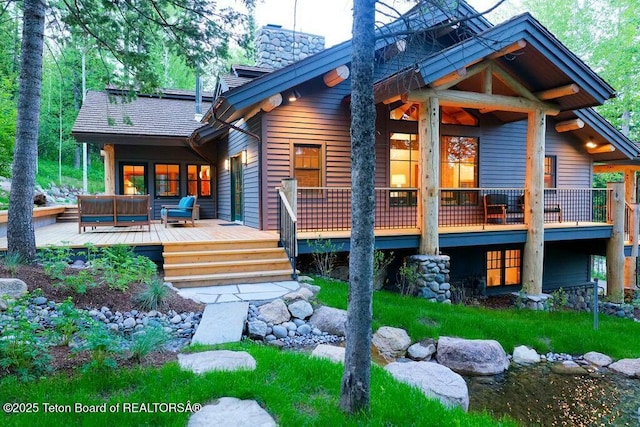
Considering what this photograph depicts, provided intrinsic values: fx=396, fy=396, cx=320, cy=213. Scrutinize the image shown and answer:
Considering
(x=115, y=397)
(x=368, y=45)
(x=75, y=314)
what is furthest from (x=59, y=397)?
(x=368, y=45)

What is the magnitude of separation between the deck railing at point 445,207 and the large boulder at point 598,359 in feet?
12.3

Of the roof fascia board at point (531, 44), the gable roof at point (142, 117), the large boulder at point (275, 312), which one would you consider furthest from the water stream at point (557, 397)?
the gable roof at point (142, 117)

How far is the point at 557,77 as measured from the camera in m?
8.25

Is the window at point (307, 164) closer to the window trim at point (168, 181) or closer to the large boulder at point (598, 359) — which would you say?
the large boulder at point (598, 359)

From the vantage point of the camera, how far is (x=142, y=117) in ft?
43.0

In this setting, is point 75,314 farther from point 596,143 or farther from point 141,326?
point 596,143

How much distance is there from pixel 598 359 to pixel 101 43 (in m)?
8.18

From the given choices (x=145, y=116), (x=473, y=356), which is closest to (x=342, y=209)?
(x=473, y=356)

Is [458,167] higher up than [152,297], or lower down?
A: higher up

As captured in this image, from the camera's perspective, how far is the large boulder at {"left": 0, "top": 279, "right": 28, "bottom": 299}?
431 cm

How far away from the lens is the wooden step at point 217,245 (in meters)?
6.81

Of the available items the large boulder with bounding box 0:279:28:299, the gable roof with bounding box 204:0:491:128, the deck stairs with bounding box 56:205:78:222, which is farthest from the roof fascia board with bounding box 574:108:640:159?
the deck stairs with bounding box 56:205:78:222

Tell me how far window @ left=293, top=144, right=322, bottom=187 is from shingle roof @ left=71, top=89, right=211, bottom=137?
518cm

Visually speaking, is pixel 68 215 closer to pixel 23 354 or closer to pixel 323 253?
pixel 323 253
